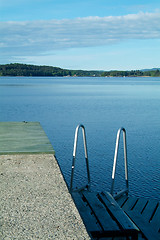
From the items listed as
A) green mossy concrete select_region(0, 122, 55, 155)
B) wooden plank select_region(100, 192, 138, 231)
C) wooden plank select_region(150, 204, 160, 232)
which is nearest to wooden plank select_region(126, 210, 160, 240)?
wooden plank select_region(150, 204, 160, 232)

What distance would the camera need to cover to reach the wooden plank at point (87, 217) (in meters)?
3.02

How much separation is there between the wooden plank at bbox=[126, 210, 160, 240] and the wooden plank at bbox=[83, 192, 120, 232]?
0.51 meters

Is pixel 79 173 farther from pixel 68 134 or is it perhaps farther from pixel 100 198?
pixel 68 134

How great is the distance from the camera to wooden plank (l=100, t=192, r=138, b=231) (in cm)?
298

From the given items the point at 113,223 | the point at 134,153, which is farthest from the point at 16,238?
the point at 134,153

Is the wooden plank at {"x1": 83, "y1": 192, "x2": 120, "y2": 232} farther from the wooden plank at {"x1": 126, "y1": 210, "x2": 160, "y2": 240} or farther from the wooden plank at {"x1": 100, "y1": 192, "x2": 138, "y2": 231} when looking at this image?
the wooden plank at {"x1": 126, "y1": 210, "x2": 160, "y2": 240}

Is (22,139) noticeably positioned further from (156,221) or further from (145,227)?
(145,227)

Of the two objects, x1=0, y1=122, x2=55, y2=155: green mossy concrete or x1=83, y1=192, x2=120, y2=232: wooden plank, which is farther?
x1=0, y1=122, x2=55, y2=155: green mossy concrete

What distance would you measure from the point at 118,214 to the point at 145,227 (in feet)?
2.31

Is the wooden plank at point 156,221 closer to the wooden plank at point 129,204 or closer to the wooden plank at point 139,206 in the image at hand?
the wooden plank at point 139,206

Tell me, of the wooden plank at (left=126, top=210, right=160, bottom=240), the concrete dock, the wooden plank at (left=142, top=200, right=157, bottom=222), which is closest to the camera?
the concrete dock

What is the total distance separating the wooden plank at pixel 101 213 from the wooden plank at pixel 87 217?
5 cm

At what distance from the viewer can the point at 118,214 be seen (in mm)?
3248

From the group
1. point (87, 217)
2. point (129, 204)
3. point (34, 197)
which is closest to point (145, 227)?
point (87, 217)
